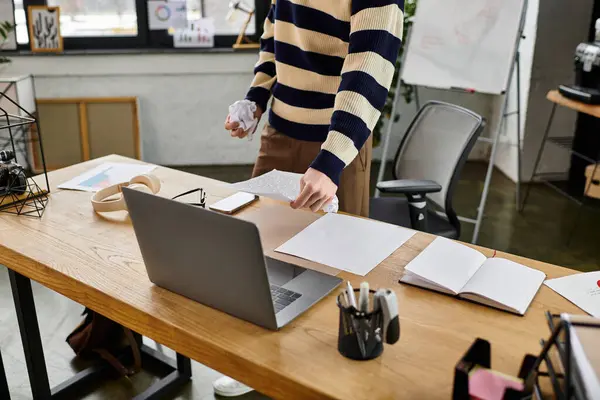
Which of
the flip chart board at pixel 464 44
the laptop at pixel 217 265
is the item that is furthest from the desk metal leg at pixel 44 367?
the flip chart board at pixel 464 44

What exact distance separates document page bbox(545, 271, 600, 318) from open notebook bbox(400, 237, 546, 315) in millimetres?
38

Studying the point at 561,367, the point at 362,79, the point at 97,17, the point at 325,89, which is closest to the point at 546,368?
the point at 561,367

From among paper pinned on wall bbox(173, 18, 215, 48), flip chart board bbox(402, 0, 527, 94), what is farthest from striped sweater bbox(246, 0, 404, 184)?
paper pinned on wall bbox(173, 18, 215, 48)

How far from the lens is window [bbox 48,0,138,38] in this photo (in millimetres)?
4273

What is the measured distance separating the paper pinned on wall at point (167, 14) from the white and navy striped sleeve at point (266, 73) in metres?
2.58

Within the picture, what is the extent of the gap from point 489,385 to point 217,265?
1.59 feet

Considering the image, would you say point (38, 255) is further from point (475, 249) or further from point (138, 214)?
point (475, 249)

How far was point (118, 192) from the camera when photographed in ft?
5.67

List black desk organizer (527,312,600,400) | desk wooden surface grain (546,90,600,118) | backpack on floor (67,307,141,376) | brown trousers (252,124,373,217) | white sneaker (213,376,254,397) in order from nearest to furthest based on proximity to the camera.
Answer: black desk organizer (527,312,600,400), brown trousers (252,124,373,217), white sneaker (213,376,254,397), backpack on floor (67,307,141,376), desk wooden surface grain (546,90,600,118)

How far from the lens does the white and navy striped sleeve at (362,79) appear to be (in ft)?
4.64

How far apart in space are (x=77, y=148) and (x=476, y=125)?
10.1ft

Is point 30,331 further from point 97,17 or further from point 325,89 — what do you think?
point 97,17

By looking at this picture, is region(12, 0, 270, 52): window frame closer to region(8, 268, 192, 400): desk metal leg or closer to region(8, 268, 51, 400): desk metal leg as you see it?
region(8, 268, 192, 400): desk metal leg

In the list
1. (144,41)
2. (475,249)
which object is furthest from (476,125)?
(144,41)
